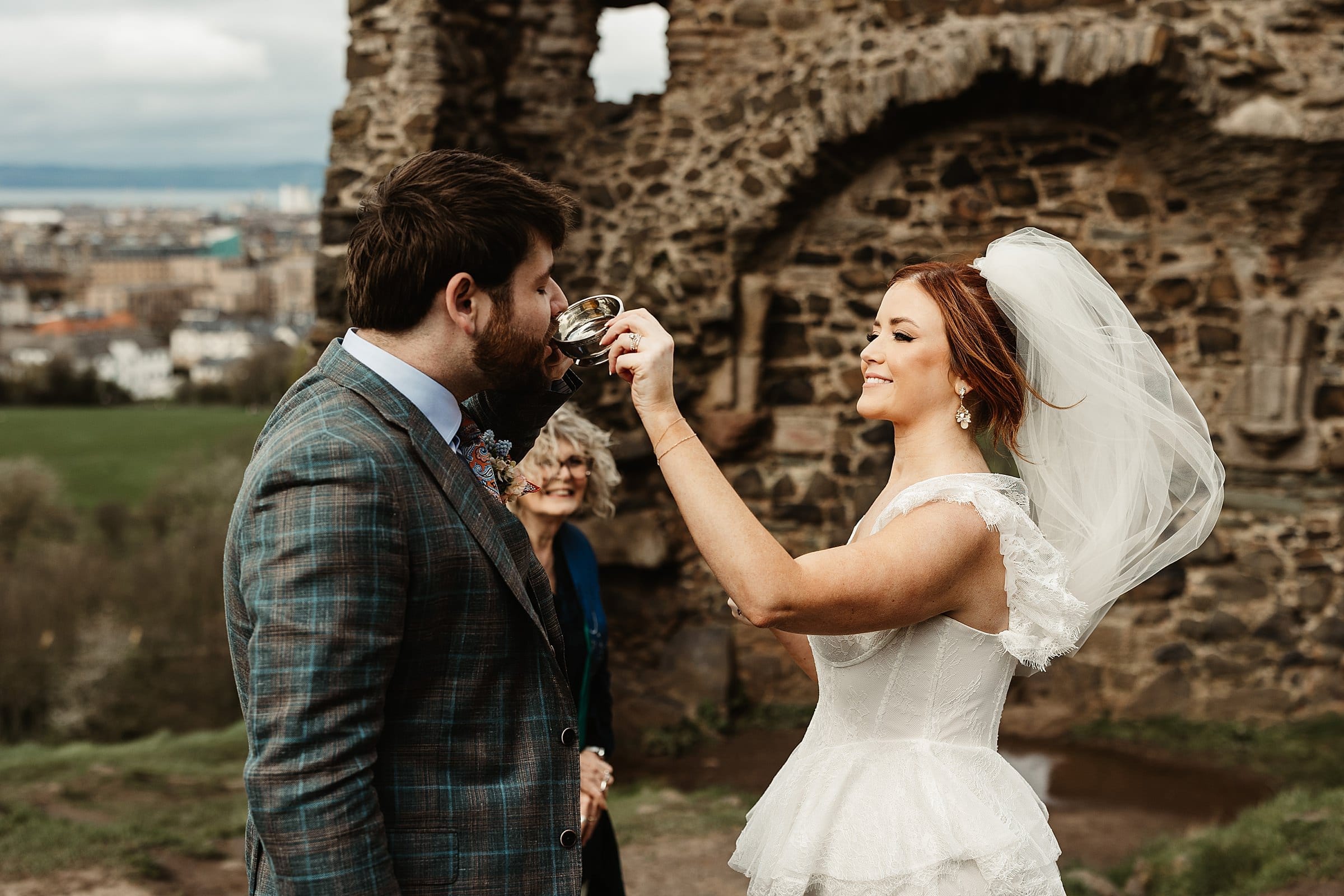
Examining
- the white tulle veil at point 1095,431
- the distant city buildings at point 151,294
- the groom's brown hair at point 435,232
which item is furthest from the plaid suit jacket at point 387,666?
the distant city buildings at point 151,294

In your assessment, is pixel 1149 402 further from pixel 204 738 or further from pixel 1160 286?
pixel 204 738

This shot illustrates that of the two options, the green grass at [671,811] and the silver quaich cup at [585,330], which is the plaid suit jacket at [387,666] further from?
the green grass at [671,811]

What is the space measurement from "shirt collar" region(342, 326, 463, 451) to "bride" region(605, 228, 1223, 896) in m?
0.35

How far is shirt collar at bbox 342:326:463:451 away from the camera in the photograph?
1954mm

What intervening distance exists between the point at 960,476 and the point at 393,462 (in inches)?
48.2

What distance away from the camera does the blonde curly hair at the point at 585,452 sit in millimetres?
3736

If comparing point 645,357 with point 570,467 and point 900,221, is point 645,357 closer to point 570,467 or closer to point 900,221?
point 570,467

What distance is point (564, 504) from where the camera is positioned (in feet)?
12.3

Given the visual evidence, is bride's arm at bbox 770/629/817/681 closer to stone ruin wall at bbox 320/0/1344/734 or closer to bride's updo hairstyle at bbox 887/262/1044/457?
bride's updo hairstyle at bbox 887/262/1044/457

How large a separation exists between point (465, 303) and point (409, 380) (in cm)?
16

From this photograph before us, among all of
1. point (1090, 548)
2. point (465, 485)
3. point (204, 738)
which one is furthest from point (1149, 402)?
point (204, 738)

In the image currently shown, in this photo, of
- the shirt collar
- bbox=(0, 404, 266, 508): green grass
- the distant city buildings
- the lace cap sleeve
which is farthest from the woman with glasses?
the distant city buildings

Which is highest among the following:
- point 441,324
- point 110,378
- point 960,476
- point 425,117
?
point 425,117

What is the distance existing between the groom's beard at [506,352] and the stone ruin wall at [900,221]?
4.20m
